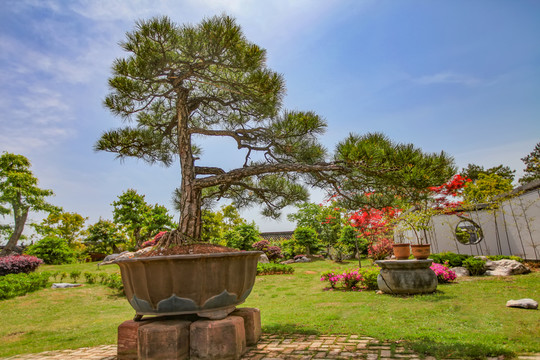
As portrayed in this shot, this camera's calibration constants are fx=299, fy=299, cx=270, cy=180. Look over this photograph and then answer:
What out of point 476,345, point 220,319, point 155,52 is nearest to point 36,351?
point 220,319

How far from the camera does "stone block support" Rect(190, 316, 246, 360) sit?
2291 millimetres

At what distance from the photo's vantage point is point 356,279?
6.44m

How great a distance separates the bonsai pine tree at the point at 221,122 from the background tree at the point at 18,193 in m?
11.9

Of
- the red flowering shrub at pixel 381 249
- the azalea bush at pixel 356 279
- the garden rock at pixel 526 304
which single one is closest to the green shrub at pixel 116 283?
the azalea bush at pixel 356 279

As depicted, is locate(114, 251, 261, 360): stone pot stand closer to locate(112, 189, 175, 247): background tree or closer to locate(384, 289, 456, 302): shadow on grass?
locate(384, 289, 456, 302): shadow on grass

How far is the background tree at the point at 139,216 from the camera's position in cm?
1316

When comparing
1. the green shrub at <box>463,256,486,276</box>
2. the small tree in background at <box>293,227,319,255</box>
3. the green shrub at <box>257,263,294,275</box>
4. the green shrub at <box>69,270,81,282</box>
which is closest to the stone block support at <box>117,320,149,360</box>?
the green shrub at <box>69,270,81,282</box>

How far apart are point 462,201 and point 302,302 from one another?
698cm

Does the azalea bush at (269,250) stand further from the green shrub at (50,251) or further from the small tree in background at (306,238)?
the green shrub at (50,251)

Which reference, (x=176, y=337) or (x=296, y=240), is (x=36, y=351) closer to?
(x=176, y=337)

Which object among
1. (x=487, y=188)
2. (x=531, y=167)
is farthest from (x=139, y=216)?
(x=531, y=167)

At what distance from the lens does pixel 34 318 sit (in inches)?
206

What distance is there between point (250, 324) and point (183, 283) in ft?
2.81

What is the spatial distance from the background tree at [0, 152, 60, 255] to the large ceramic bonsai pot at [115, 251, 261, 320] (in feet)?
45.4
